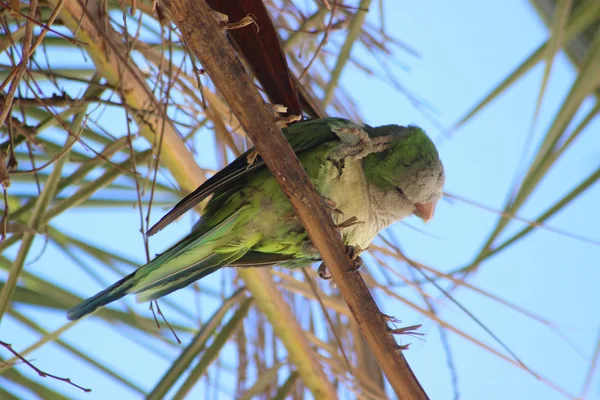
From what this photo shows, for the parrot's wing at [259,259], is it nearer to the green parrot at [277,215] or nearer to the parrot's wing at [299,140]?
the green parrot at [277,215]

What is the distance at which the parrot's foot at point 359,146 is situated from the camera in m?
2.10

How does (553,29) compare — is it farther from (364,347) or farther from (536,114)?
(364,347)

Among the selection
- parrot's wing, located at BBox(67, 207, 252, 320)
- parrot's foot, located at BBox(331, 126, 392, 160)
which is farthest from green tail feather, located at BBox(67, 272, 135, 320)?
parrot's foot, located at BBox(331, 126, 392, 160)

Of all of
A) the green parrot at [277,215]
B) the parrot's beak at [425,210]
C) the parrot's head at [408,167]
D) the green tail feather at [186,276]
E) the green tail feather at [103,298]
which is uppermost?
the parrot's head at [408,167]

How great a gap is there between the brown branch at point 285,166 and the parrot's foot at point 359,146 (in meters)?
0.62

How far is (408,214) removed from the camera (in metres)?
2.52

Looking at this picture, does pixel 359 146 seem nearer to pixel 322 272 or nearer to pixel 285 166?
pixel 322 272

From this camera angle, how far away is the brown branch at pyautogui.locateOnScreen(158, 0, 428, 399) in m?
1.26

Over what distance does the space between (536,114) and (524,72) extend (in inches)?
10.6

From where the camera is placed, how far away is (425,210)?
8.43 feet

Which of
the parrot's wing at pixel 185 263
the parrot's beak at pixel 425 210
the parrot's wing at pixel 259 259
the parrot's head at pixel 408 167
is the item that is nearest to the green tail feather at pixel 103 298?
the parrot's wing at pixel 185 263

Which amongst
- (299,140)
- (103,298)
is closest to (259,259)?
(299,140)

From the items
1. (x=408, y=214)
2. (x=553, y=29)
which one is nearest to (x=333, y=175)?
(x=408, y=214)

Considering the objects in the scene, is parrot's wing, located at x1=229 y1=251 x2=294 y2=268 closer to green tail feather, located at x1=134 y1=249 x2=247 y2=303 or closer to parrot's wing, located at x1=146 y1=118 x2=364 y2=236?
green tail feather, located at x1=134 y1=249 x2=247 y2=303
